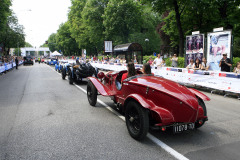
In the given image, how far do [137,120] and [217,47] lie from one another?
33.1ft

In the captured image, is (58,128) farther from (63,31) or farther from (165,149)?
(63,31)

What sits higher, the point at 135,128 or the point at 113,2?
the point at 113,2

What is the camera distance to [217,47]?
12.7 metres

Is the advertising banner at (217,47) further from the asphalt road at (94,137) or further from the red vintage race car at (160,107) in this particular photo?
the red vintage race car at (160,107)

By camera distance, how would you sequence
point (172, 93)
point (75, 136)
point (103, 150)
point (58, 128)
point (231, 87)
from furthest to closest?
point (231, 87)
point (58, 128)
point (75, 136)
point (172, 93)
point (103, 150)

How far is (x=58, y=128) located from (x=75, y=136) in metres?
0.70

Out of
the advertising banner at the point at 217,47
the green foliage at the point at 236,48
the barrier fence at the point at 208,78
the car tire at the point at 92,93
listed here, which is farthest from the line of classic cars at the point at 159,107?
the green foliage at the point at 236,48

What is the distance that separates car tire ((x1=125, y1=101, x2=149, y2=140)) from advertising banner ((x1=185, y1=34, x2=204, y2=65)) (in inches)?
428

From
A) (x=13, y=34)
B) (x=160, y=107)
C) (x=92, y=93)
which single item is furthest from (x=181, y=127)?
(x=13, y=34)

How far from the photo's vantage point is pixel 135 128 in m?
4.39

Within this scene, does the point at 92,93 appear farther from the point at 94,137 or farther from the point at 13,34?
the point at 13,34

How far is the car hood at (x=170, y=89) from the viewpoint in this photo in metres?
4.03

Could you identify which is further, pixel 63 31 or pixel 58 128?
pixel 63 31

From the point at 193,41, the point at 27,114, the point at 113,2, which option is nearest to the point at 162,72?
the point at 193,41
